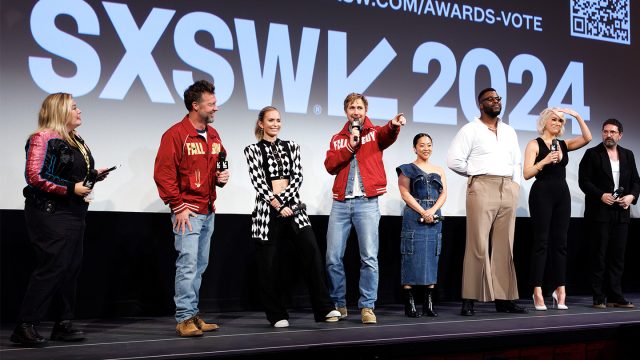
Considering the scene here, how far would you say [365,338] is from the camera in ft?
12.6

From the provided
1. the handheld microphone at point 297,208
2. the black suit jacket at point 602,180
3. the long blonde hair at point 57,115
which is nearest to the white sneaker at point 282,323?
the handheld microphone at point 297,208

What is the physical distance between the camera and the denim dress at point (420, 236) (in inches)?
202

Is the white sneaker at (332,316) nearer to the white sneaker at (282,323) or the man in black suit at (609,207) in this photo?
the white sneaker at (282,323)

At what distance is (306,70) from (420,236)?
166cm

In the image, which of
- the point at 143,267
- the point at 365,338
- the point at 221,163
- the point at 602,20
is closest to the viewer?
the point at 365,338

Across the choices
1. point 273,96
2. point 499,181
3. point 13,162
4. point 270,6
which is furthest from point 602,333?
point 13,162

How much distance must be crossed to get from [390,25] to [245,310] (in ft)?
9.01

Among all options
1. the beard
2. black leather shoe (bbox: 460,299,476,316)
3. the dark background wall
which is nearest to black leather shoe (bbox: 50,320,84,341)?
the dark background wall

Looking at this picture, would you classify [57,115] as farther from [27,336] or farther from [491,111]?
[491,111]

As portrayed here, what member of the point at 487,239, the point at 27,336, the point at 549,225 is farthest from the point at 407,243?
the point at 27,336

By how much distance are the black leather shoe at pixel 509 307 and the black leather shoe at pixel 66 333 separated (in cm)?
302

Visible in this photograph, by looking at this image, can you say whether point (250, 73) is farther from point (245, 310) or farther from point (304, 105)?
point (245, 310)

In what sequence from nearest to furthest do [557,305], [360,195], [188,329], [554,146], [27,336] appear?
[27,336] → [188,329] → [360,195] → [554,146] → [557,305]

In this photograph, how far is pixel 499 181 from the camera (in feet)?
16.6
